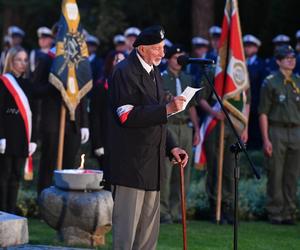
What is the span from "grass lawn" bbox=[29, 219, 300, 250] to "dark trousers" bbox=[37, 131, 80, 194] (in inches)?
22.5

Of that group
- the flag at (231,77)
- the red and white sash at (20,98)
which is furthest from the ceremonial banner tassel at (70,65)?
the flag at (231,77)

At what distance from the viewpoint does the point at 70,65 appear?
11.8 metres

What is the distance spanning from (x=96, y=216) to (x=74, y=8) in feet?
11.9

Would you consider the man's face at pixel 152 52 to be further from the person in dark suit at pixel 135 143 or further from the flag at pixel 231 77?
the flag at pixel 231 77

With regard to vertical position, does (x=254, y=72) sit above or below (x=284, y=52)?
above

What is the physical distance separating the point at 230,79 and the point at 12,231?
4.73m

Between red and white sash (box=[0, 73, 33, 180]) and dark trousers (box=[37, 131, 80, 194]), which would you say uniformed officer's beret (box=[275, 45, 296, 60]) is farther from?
red and white sash (box=[0, 73, 33, 180])

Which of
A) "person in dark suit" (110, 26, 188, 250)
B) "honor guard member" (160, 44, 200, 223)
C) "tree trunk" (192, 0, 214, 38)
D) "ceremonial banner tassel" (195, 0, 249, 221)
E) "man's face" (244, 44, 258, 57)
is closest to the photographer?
"person in dark suit" (110, 26, 188, 250)

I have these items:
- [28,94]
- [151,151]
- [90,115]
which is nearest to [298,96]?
[90,115]

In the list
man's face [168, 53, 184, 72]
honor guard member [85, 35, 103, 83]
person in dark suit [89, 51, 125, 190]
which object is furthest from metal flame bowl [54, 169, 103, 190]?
honor guard member [85, 35, 103, 83]

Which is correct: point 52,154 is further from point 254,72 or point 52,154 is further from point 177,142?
point 254,72

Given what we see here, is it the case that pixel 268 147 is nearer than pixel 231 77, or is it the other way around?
pixel 268 147

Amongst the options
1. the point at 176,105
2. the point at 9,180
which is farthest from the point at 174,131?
the point at 176,105

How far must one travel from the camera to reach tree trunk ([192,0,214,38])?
1956 cm
